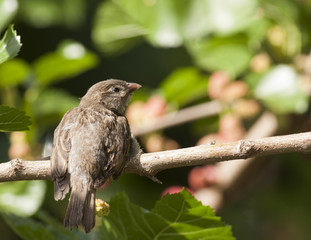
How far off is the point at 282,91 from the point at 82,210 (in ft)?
5.94

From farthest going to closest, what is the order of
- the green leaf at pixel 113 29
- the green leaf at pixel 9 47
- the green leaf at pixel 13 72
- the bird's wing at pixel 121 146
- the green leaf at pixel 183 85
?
the green leaf at pixel 113 29 → the green leaf at pixel 183 85 → the green leaf at pixel 13 72 → the bird's wing at pixel 121 146 → the green leaf at pixel 9 47

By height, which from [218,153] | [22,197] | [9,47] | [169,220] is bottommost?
[169,220]

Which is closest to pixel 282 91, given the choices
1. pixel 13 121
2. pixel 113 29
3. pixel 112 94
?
pixel 112 94

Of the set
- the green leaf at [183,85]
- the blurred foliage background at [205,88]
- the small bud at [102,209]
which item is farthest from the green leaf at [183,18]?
the small bud at [102,209]

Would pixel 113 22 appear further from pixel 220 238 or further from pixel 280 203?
pixel 220 238

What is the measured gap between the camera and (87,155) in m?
2.99

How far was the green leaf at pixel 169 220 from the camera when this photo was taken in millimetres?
2318

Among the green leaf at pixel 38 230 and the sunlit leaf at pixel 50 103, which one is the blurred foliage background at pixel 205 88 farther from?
the green leaf at pixel 38 230

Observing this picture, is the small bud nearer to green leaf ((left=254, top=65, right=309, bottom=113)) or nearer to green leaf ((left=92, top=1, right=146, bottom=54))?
green leaf ((left=254, top=65, right=309, bottom=113))

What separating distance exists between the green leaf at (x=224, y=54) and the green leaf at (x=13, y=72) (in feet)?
3.88

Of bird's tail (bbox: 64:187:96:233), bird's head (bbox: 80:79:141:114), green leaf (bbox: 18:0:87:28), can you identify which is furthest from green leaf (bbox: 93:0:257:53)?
bird's tail (bbox: 64:187:96:233)

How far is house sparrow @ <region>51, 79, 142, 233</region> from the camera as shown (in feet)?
8.77

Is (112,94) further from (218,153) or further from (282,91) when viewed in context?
(218,153)

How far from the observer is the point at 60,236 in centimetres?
278
